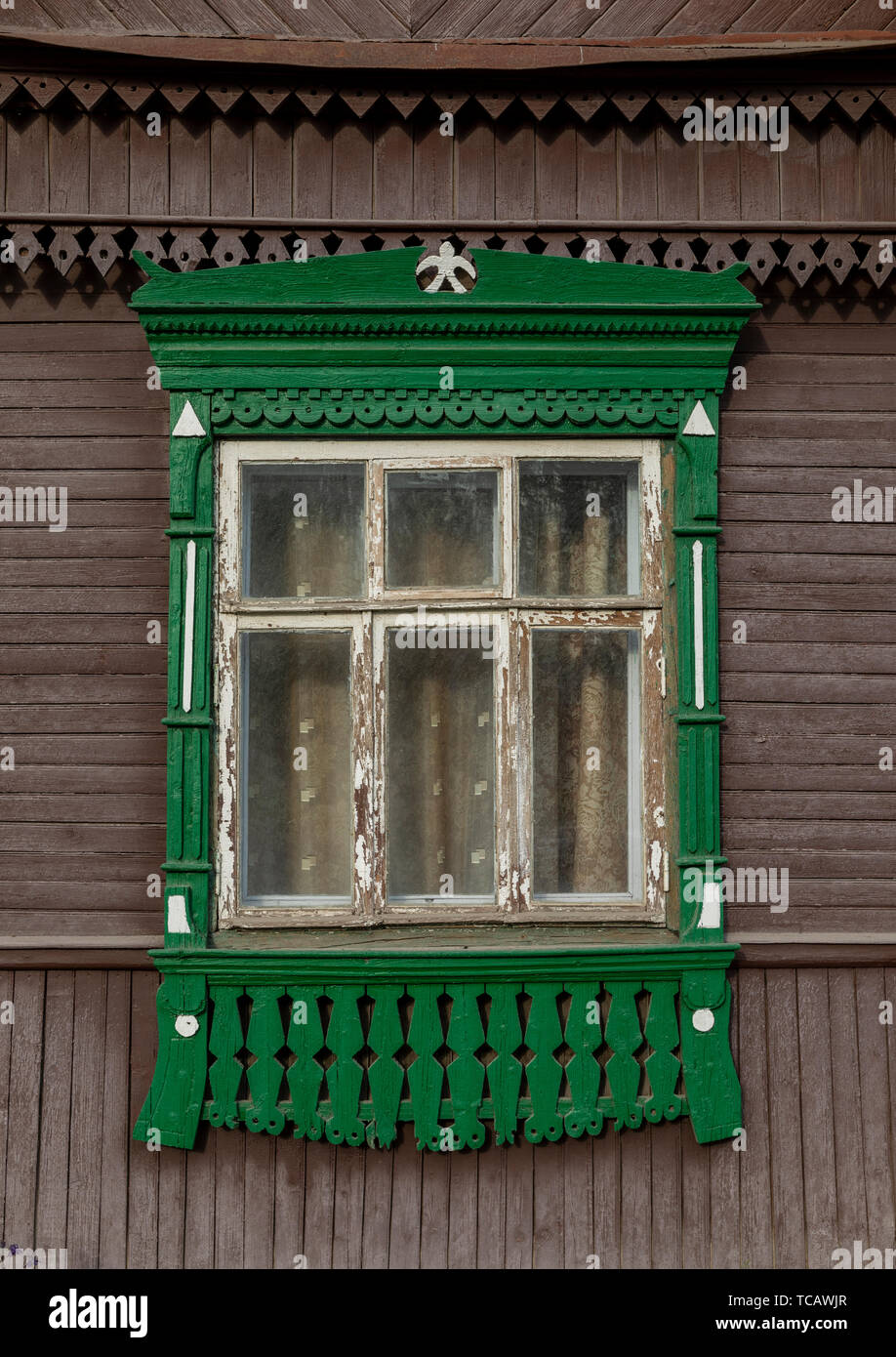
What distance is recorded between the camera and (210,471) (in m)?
3.77

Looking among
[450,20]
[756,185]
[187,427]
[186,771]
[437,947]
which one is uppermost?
[450,20]

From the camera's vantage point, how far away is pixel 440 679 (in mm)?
3879

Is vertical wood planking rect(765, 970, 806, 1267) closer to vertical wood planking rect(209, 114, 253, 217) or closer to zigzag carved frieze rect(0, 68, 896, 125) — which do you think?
zigzag carved frieze rect(0, 68, 896, 125)

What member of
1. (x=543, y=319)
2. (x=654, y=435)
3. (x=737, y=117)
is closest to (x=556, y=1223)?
(x=654, y=435)

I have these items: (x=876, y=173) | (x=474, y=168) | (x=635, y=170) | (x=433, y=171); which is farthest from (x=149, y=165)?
(x=876, y=173)

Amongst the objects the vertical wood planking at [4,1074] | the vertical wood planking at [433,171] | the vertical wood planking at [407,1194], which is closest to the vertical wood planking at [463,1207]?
the vertical wood planking at [407,1194]

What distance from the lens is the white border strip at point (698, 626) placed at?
148 inches

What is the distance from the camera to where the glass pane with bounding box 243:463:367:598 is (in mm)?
3877

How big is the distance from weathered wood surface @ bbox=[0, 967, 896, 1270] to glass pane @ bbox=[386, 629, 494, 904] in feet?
2.98

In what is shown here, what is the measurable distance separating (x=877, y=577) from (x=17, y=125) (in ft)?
11.2

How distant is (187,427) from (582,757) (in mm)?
1794

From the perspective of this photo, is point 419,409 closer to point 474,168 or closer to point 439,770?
point 474,168

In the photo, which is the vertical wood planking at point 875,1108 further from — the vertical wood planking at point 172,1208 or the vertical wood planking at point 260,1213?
the vertical wood planking at point 172,1208

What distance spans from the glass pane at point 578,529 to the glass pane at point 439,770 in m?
0.38
